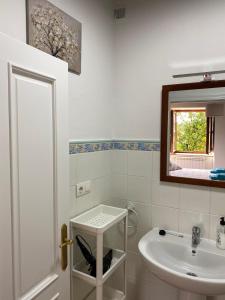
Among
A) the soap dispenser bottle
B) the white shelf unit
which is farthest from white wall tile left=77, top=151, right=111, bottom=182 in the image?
the soap dispenser bottle

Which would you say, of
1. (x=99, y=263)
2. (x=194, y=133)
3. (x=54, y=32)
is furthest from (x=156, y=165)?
(x=54, y=32)

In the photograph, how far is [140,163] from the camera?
181cm

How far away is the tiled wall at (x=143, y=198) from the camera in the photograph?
159 centimetres

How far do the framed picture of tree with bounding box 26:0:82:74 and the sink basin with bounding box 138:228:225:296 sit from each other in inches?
48.7

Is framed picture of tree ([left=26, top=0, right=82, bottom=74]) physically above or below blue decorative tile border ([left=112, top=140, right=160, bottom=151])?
above

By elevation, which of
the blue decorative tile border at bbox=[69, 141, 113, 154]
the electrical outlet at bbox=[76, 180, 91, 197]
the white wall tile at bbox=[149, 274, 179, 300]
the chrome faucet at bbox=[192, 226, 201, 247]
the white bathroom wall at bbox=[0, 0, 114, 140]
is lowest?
the white wall tile at bbox=[149, 274, 179, 300]

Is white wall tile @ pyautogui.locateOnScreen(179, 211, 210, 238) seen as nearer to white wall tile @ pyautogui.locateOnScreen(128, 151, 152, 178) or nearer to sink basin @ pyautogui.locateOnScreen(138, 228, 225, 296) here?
sink basin @ pyautogui.locateOnScreen(138, 228, 225, 296)

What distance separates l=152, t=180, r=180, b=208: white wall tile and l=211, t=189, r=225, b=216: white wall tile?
0.23 m

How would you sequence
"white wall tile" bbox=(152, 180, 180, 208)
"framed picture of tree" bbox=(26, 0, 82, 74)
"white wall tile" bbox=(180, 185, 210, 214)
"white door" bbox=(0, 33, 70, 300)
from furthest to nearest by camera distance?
"white wall tile" bbox=(152, 180, 180, 208) < "white wall tile" bbox=(180, 185, 210, 214) < "framed picture of tree" bbox=(26, 0, 82, 74) < "white door" bbox=(0, 33, 70, 300)

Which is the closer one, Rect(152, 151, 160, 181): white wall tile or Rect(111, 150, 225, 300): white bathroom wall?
Rect(111, 150, 225, 300): white bathroom wall

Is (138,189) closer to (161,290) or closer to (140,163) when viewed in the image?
(140,163)

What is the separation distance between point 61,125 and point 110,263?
3.35 ft

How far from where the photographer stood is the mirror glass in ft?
5.11

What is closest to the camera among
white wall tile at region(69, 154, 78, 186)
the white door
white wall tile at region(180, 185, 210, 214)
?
the white door
